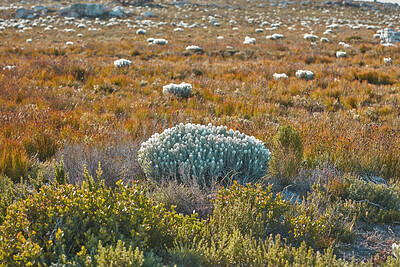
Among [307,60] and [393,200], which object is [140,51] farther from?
[393,200]

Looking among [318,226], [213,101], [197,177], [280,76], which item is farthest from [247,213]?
[280,76]

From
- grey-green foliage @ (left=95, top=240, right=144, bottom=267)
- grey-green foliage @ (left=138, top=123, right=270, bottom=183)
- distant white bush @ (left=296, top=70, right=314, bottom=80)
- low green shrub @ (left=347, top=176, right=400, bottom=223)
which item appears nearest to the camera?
grey-green foliage @ (left=95, top=240, right=144, bottom=267)

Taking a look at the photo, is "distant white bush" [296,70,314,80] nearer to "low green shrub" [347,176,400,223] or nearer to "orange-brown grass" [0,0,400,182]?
"orange-brown grass" [0,0,400,182]

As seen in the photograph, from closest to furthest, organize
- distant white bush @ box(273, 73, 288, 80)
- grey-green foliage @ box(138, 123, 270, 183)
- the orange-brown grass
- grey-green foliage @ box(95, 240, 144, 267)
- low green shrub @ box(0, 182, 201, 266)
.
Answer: grey-green foliage @ box(95, 240, 144, 267) < low green shrub @ box(0, 182, 201, 266) < grey-green foliage @ box(138, 123, 270, 183) < the orange-brown grass < distant white bush @ box(273, 73, 288, 80)

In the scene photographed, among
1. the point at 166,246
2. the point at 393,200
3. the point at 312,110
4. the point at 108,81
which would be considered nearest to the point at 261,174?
the point at 393,200

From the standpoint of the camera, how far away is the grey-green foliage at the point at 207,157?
134 inches

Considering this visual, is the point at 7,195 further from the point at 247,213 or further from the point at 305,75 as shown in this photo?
the point at 305,75

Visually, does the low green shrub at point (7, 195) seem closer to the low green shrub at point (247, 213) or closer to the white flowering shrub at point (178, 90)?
the low green shrub at point (247, 213)

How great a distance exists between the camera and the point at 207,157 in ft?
11.4

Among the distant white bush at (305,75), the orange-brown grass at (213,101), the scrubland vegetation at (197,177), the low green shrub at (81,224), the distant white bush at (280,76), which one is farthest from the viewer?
the distant white bush at (305,75)

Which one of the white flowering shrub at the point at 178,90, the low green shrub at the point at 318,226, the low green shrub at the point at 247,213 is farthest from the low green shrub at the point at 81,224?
the white flowering shrub at the point at 178,90

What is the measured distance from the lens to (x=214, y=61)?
13.1 m

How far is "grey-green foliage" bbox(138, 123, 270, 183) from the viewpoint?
3400mm

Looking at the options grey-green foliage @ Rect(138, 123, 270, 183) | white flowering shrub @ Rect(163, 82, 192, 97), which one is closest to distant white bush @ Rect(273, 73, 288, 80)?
white flowering shrub @ Rect(163, 82, 192, 97)
